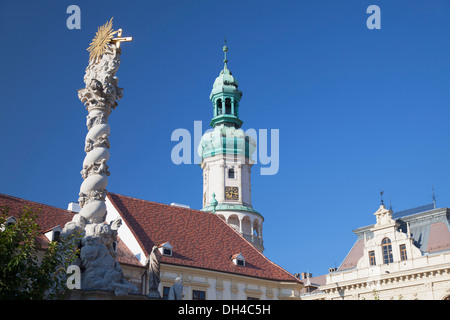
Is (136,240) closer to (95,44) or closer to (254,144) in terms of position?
(95,44)

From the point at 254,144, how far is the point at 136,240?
44.8 meters

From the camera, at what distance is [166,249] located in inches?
1323

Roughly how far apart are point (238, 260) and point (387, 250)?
15087 mm

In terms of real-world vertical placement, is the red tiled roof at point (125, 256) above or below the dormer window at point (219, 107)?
below

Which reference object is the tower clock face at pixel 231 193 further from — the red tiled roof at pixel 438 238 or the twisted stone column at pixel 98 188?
the twisted stone column at pixel 98 188

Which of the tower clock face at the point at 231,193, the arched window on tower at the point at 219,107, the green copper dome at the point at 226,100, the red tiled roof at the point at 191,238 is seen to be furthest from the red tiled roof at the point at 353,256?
the arched window on tower at the point at 219,107

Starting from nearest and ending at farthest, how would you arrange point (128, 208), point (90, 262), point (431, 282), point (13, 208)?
point (90, 262), point (13, 208), point (128, 208), point (431, 282)

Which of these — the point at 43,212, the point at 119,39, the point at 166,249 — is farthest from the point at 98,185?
the point at 166,249

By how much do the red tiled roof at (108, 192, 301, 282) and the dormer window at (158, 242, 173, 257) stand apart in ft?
0.90

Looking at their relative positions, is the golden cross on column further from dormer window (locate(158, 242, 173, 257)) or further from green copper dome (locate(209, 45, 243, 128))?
green copper dome (locate(209, 45, 243, 128))

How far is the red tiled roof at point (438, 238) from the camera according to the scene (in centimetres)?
4397

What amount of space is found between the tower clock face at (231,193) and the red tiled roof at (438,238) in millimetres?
30523
